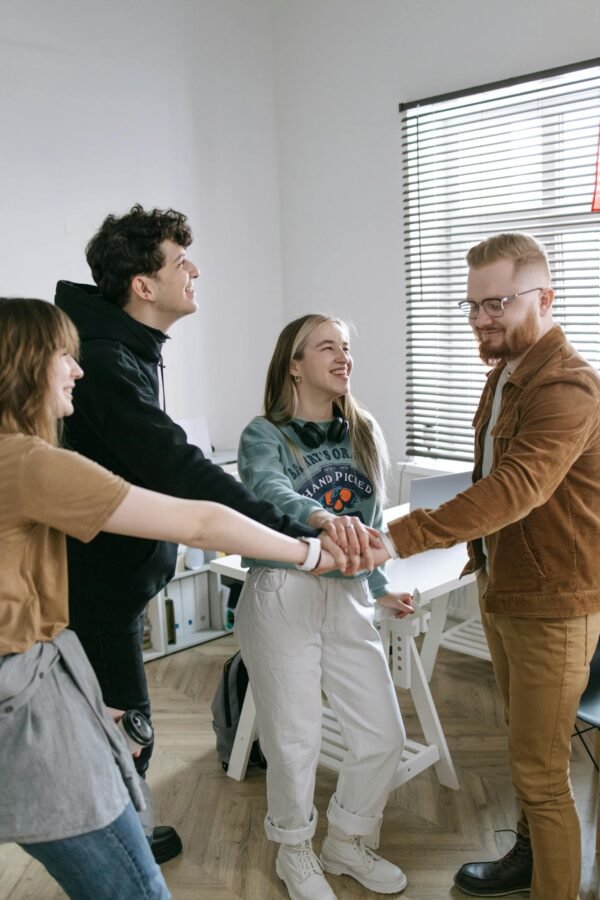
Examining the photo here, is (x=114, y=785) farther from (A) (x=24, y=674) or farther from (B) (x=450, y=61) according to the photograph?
(B) (x=450, y=61)

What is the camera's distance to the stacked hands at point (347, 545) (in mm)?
1945

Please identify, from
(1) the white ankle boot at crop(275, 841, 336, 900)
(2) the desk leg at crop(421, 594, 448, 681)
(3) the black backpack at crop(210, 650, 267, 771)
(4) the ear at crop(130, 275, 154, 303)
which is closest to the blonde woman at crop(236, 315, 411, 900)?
(1) the white ankle boot at crop(275, 841, 336, 900)

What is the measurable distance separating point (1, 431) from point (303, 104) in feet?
12.0

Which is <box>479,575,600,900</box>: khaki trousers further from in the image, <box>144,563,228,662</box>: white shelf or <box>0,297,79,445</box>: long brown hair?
<box>144,563,228,662</box>: white shelf

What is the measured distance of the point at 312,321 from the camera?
2.29m

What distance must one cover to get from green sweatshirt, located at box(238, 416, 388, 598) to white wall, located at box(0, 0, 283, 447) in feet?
6.67

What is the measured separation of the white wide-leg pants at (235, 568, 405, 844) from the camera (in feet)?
6.88

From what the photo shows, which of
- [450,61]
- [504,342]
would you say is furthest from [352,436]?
[450,61]

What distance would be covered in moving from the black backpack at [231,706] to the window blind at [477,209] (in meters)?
1.66

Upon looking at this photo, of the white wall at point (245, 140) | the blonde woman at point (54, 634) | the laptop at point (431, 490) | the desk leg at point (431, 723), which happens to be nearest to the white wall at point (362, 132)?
the white wall at point (245, 140)

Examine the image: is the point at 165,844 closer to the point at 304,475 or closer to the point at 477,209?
the point at 304,475

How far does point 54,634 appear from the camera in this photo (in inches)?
54.2

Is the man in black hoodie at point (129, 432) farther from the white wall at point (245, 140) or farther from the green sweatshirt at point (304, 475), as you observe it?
the white wall at point (245, 140)

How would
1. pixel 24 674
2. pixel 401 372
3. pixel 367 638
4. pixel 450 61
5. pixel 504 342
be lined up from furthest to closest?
pixel 401 372
pixel 450 61
pixel 367 638
pixel 504 342
pixel 24 674
